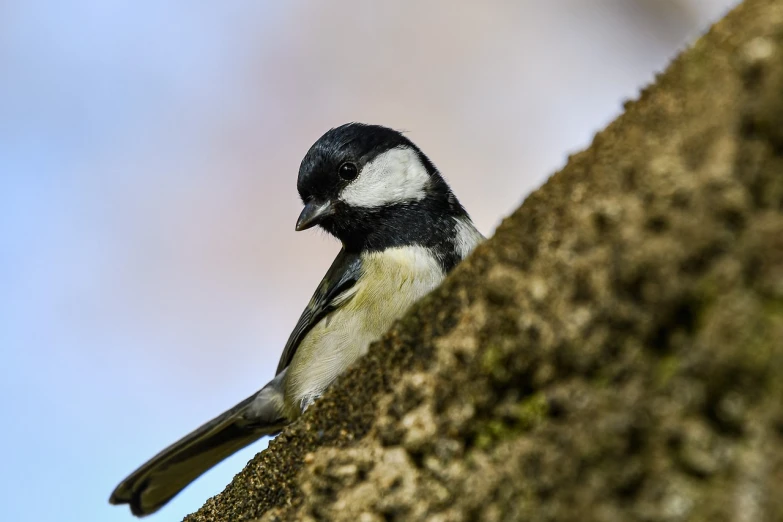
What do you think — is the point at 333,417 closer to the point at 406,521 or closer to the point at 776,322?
the point at 406,521

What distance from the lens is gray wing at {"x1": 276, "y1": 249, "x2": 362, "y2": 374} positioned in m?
2.64

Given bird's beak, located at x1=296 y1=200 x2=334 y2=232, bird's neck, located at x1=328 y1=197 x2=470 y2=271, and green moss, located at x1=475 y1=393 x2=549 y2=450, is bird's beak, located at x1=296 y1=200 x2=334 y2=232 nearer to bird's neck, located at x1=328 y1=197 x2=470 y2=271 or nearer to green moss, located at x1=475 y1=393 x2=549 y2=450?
bird's neck, located at x1=328 y1=197 x2=470 y2=271

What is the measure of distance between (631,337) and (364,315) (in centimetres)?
175

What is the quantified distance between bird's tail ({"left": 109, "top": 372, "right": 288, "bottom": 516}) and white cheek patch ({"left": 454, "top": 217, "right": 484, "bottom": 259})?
79cm

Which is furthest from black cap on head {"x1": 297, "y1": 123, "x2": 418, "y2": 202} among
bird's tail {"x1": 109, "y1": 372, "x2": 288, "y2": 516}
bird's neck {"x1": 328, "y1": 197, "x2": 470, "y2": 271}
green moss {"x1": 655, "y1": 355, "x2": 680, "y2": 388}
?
green moss {"x1": 655, "y1": 355, "x2": 680, "y2": 388}

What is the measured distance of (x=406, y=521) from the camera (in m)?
0.99

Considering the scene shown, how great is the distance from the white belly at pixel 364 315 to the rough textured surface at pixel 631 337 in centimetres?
140

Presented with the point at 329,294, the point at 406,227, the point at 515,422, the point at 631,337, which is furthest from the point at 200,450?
the point at 631,337

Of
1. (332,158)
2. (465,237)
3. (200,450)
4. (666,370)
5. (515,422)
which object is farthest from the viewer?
(332,158)

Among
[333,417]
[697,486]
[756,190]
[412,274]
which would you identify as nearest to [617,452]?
[697,486]

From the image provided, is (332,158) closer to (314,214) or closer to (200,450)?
(314,214)

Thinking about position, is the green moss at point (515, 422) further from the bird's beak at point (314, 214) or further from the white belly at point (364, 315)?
the bird's beak at point (314, 214)

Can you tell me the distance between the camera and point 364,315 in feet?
8.32

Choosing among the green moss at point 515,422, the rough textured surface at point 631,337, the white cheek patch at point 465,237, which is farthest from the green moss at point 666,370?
the white cheek patch at point 465,237
